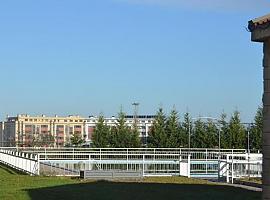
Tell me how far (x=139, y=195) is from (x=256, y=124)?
33400mm

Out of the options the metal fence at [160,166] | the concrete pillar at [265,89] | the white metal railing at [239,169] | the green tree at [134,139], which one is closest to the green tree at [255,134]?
the green tree at [134,139]

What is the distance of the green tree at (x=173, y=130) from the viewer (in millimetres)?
51750

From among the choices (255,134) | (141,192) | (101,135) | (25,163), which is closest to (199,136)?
(255,134)

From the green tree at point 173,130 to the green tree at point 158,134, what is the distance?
1.11 ft

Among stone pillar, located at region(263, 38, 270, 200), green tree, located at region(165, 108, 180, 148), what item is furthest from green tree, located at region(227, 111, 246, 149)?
stone pillar, located at region(263, 38, 270, 200)

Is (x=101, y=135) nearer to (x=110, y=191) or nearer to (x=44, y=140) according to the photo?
(x=110, y=191)

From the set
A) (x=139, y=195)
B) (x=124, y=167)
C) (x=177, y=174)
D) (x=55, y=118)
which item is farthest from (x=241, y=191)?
(x=55, y=118)

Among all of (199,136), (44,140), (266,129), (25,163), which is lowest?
(25,163)

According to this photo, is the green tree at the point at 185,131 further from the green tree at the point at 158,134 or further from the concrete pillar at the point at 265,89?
the concrete pillar at the point at 265,89

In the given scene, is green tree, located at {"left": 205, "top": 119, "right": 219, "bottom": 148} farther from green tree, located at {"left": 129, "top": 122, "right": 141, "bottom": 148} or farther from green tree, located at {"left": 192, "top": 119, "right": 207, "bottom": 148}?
green tree, located at {"left": 129, "top": 122, "right": 141, "bottom": 148}

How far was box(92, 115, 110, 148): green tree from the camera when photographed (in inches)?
2053

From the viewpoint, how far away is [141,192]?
Answer: 19.2 meters

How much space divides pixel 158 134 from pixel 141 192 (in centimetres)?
3283

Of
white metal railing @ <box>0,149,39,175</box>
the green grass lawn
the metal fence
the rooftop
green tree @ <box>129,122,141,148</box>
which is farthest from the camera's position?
green tree @ <box>129,122,141,148</box>
